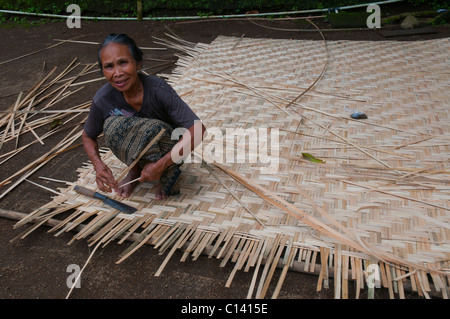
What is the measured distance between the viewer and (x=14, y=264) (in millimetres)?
1892

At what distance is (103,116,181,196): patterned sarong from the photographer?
194 cm

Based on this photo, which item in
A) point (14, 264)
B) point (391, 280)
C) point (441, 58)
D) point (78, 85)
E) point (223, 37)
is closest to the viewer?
point (391, 280)

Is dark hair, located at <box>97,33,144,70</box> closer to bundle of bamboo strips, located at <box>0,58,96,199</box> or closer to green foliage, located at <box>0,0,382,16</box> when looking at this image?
bundle of bamboo strips, located at <box>0,58,96,199</box>

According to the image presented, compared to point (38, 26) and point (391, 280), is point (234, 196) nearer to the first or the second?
point (391, 280)

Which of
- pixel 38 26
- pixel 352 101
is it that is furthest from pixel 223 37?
pixel 38 26

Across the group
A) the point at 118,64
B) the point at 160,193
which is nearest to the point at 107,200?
the point at 160,193

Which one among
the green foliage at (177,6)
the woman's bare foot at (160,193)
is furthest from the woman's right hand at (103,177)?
the green foliage at (177,6)

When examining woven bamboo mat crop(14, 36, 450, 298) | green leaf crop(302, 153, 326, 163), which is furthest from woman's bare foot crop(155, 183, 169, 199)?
green leaf crop(302, 153, 326, 163)

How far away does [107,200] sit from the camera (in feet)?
6.96

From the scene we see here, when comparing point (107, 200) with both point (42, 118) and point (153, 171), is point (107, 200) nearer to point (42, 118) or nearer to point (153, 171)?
point (153, 171)

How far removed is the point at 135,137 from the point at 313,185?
93cm

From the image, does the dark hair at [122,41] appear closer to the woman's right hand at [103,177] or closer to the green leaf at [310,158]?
the woman's right hand at [103,177]

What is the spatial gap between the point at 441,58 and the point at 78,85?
3125 millimetres

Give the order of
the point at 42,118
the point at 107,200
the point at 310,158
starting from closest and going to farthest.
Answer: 1. the point at 107,200
2. the point at 310,158
3. the point at 42,118
